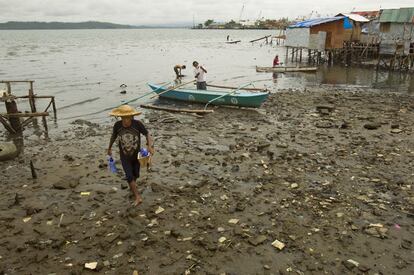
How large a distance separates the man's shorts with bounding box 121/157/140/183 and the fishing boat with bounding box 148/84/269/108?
9504mm

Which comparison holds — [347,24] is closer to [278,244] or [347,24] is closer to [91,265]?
[278,244]

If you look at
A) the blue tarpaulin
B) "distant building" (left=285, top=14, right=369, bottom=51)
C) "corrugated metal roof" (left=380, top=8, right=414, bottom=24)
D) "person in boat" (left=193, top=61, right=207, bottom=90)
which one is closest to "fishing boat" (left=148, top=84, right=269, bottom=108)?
"person in boat" (left=193, top=61, right=207, bottom=90)

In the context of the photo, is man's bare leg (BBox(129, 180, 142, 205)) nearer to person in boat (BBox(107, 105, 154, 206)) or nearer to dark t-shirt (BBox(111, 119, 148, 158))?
person in boat (BBox(107, 105, 154, 206))

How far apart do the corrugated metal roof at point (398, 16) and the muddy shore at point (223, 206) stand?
23.7m

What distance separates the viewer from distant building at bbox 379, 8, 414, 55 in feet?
101

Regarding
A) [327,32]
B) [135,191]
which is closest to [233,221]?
[135,191]

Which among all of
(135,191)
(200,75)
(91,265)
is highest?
(200,75)

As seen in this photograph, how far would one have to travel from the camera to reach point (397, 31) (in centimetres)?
3275

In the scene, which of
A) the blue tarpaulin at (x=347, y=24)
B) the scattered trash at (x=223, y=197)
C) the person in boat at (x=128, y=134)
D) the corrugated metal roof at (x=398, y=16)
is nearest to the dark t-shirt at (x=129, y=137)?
the person in boat at (x=128, y=134)

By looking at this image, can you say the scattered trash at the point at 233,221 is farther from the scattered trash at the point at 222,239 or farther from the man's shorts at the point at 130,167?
the man's shorts at the point at 130,167

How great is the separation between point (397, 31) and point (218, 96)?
2455 cm

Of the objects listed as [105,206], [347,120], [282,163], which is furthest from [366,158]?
[105,206]

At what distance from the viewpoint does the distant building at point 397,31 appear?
101 ft

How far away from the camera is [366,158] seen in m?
9.72
